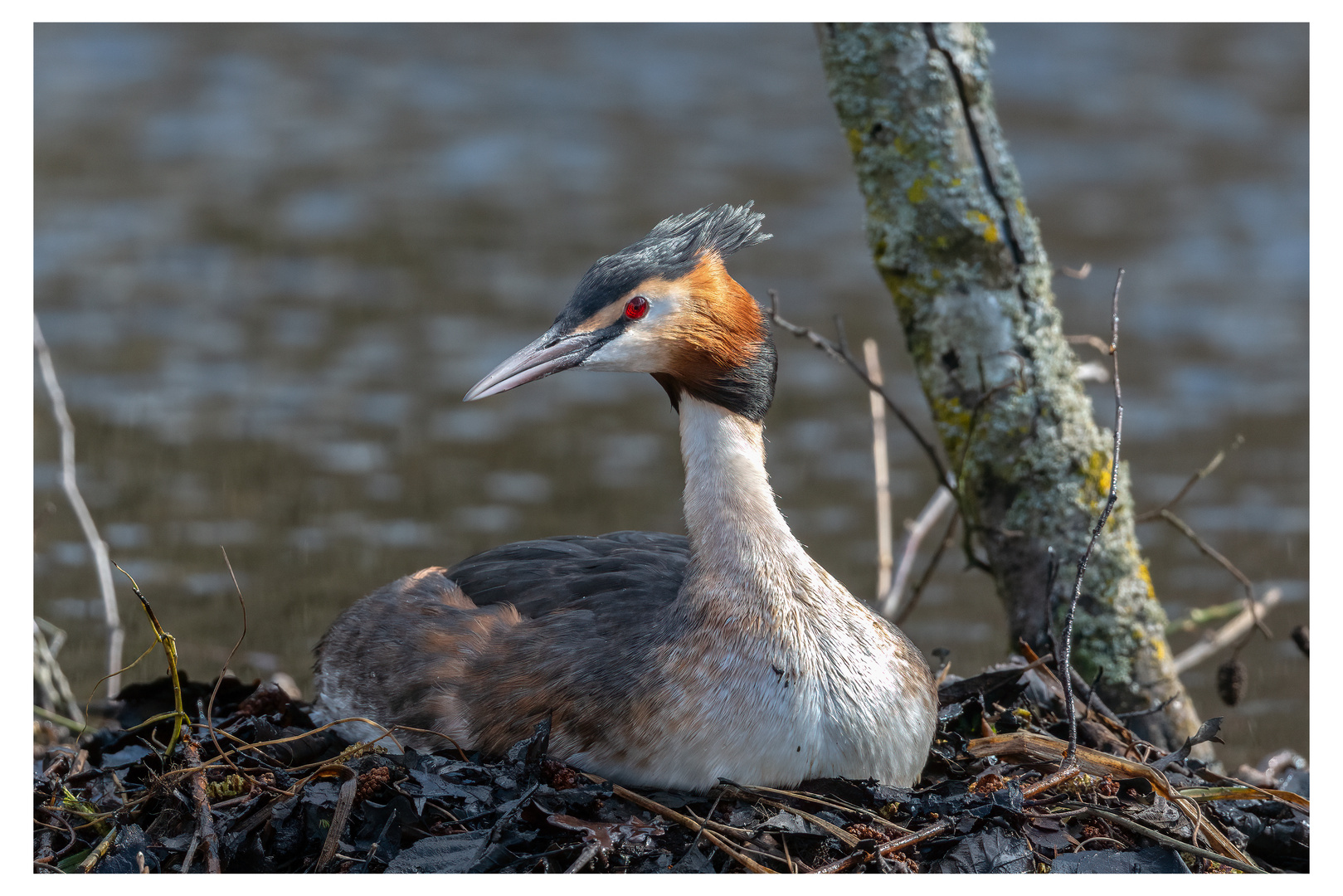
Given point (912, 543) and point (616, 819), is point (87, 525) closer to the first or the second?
point (616, 819)

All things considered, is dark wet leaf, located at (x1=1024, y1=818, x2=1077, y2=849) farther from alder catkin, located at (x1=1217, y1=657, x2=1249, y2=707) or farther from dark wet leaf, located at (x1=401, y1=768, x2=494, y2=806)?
alder catkin, located at (x1=1217, y1=657, x2=1249, y2=707)

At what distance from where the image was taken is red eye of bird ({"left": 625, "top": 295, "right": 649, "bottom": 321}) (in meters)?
4.15

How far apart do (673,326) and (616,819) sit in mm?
1380

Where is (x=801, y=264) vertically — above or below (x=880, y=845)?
above

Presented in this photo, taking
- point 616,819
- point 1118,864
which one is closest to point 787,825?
point 616,819

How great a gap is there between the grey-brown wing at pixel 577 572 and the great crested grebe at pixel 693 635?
14 mm

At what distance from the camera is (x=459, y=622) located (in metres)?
4.69

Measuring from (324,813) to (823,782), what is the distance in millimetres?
1351

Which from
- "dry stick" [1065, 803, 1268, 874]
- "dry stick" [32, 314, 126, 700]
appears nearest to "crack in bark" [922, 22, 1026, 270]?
"dry stick" [1065, 803, 1268, 874]

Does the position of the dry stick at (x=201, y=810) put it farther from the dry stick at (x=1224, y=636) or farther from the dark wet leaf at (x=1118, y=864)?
the dry stick at (x=1224, y=636)

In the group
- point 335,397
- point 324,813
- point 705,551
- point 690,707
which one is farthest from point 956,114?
point 335,397

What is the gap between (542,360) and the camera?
4.11 metres

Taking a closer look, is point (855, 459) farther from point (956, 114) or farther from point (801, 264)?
point (956, 114)

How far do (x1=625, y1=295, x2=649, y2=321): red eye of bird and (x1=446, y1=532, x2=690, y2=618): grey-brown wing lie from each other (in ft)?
2.68
